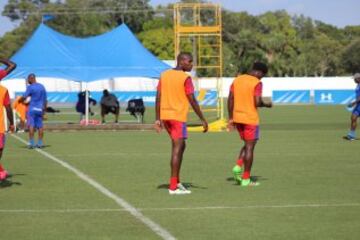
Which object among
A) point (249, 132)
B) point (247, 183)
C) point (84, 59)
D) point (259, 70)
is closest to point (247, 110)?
point (249, 132)

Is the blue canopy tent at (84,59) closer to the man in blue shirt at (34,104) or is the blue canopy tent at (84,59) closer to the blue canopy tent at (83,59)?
the blue canopy tent at (83,59)

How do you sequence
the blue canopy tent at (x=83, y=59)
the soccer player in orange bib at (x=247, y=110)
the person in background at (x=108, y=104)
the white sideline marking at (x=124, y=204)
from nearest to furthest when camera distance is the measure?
the white sideline marking at (x=124, y=204), the soccer player in orange bib at (x=247, y=110), the blue canopy tent at (x=83, y=59), the person in background at (x=108, y=104)

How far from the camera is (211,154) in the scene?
19.8 metres

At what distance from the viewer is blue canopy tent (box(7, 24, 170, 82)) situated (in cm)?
3228

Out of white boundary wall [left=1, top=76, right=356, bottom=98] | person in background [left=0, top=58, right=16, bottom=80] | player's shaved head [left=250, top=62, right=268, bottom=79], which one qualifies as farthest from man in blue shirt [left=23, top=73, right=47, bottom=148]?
white boundary wall [left=1, top=76, right=356, bottom=98]

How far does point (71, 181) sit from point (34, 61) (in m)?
19.6

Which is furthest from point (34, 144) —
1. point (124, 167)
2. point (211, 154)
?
point (124, 167)

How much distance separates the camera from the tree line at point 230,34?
10469cm

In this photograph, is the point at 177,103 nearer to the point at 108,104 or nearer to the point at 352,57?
the point at 108,104

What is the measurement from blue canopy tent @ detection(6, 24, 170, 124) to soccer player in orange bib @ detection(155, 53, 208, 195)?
64.2 feet

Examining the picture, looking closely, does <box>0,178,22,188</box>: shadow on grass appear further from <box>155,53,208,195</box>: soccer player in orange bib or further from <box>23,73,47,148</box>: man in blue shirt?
<box>23,73,47,148</box>: man in blue shirt

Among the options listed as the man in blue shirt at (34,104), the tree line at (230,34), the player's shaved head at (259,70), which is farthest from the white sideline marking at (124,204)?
the tree line at (230,34)

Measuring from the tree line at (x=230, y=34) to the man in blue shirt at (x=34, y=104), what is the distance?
2826 inches

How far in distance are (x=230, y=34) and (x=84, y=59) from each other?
77.3 metres
